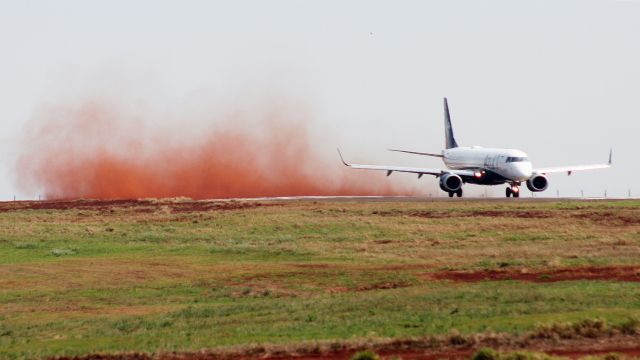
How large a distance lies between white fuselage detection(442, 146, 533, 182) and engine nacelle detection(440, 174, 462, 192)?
60.9 inches

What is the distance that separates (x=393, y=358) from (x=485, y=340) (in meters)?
2.80

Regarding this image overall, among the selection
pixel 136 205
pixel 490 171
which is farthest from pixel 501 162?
pixel 136 205

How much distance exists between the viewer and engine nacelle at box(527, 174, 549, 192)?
3593 inches

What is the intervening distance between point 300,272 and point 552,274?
9.67 metres

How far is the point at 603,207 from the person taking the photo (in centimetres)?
7250

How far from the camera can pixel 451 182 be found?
305 ft

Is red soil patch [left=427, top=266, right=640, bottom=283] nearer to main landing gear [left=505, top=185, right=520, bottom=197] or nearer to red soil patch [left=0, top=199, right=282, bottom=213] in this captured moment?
red soil patch [left=0, top=199, right=282, bottom=213]

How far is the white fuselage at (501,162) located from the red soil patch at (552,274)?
47837mm

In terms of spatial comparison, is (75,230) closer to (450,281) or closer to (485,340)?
(450,281)

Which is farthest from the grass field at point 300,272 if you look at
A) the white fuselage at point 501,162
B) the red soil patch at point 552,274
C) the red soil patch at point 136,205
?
the white fuselage at point 501,162

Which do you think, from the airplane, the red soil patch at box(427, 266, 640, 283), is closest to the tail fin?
the airplane

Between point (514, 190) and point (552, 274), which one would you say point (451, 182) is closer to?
point (514, 190)

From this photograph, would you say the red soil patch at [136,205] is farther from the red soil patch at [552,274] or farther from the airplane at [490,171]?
the red soil patch at [552,274]

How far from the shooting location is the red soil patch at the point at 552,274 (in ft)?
123
